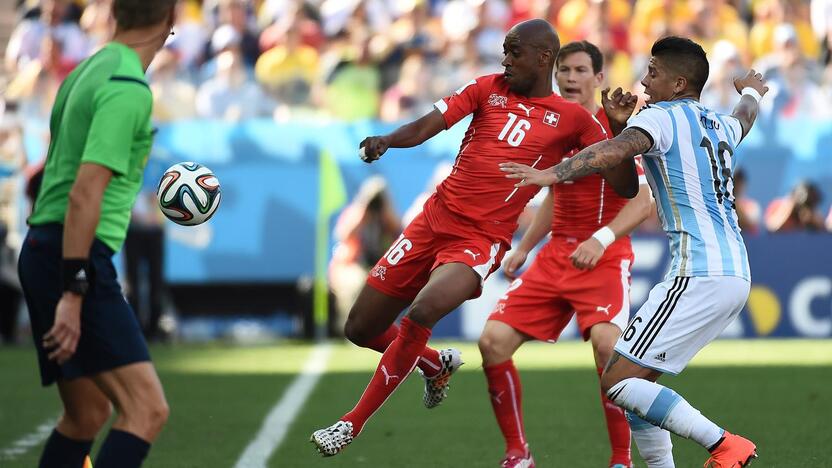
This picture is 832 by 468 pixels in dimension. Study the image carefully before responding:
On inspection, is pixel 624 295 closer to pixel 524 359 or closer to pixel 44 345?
pixel 44 345

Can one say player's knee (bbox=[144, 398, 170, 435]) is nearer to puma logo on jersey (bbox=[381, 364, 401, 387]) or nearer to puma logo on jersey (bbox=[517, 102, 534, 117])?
puma logo on jersey (bbox=[381, 364, 401, 387])

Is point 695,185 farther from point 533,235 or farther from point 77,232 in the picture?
point 77,232

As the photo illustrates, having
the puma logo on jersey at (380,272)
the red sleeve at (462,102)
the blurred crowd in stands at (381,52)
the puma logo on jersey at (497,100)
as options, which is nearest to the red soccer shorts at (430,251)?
the puma logo on jersey at (380,272)

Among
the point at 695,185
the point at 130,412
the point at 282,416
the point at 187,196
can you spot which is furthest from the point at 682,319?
the point at 282,416

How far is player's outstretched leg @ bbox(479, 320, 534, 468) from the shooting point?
7297mm

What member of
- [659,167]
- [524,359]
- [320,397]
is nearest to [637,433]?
[659,167]

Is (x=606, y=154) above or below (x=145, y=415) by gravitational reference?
above

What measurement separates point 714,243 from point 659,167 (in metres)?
0.43

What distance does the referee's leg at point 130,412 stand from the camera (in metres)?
4.93

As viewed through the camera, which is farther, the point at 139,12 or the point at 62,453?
the point at 62,453

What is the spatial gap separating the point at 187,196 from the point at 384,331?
1.74 metres

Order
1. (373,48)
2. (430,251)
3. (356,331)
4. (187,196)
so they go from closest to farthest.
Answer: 1. (187,196)
2. (430,251)
3. (356,331)
4. (373,48)

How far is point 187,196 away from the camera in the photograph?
6488 millimetres

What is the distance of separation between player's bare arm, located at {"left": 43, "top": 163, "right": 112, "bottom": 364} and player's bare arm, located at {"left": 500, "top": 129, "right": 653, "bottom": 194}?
195 centimetres
